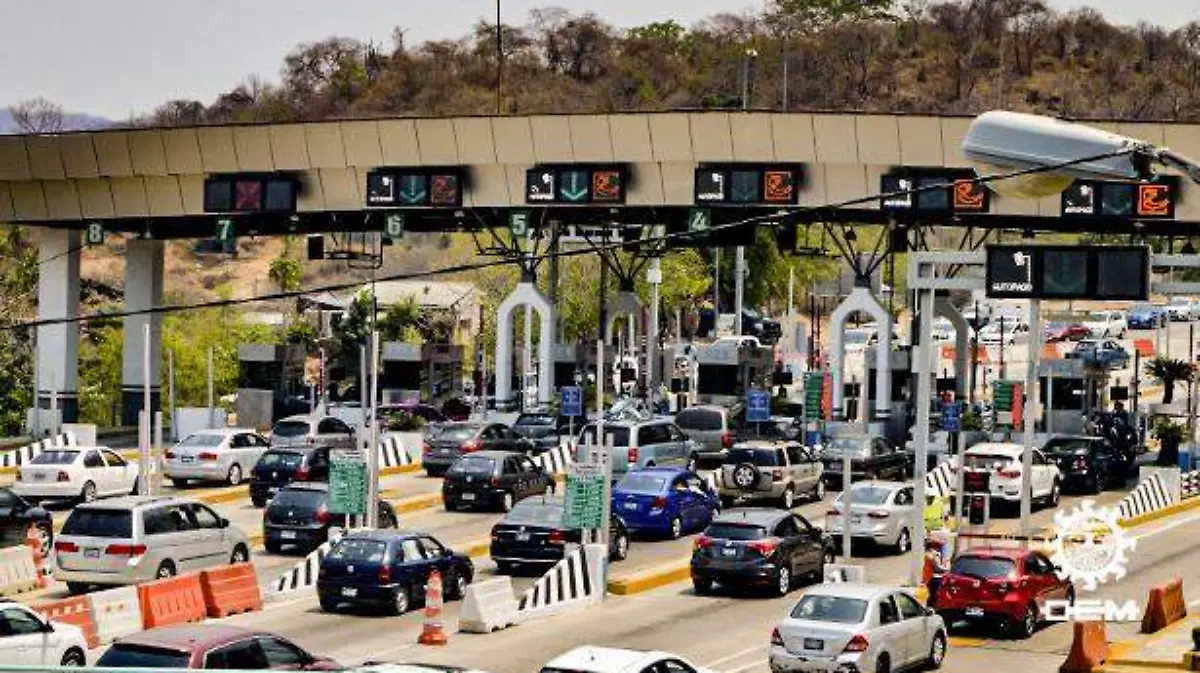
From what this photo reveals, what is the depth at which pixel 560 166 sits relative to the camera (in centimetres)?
6069

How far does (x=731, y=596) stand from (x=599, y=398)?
23.2 ft

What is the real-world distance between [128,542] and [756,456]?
53.3ft

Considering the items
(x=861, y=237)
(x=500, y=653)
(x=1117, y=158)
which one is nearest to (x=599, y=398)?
(x=500, y=653)

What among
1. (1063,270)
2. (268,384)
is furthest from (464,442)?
(268,384)

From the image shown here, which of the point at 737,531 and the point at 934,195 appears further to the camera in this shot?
the point at 934,195

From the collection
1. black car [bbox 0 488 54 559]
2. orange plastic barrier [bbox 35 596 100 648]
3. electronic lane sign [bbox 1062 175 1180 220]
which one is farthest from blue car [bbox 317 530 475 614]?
electronic lane sign [bbox 1062 175 1180 220]

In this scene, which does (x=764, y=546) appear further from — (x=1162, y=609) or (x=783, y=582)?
(x=1162, y=609)

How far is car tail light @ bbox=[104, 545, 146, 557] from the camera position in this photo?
3209 centimetres

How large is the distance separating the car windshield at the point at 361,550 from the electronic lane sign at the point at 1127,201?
28108mm

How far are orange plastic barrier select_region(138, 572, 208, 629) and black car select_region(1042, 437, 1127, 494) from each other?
23351mm

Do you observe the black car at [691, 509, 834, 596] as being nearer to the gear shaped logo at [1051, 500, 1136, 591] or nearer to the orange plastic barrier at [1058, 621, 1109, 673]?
the gear shaped logo at [1051, 500, 1136, 591]

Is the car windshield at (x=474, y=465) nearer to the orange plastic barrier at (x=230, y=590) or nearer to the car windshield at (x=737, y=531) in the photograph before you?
the car windshield at (x=737, y=531)

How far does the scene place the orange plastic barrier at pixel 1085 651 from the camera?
27.7m

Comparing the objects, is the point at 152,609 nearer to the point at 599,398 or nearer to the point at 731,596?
the point at 731,596
